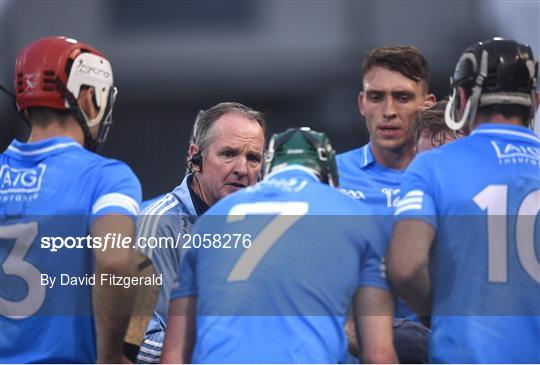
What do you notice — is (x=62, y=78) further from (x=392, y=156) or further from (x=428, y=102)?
(x=428, y=102)

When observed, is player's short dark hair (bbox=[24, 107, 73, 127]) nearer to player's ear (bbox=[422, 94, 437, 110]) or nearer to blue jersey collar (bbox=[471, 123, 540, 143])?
blue jersey collar (bbox=[471, 123, 540, 143])

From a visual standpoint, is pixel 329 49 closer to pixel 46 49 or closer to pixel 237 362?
pixel 46 49

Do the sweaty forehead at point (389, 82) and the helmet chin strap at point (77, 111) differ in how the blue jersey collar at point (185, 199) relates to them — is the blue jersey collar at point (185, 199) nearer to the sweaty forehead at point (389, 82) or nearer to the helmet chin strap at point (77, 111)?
the sweaty forehead at point (389, 82)

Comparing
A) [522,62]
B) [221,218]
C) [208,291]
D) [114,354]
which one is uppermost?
[522,62]

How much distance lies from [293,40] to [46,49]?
470 centimetres

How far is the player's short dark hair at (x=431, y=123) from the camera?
547 centimetres

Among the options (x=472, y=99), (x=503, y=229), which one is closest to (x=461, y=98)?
(x=472, y=99)

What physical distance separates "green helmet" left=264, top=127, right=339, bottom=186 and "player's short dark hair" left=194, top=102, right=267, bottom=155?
179 centimetres

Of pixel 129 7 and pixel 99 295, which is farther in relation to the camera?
pixel 129 7

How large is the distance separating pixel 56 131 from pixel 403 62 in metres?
2.19

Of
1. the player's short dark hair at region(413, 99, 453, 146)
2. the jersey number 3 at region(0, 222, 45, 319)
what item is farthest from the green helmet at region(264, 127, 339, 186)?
the player's short dark hair at region(413, 99, 453, 146)

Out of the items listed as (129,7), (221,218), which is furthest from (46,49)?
(129,7)

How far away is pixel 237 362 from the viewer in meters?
3.51

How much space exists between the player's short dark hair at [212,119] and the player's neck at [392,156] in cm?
57
